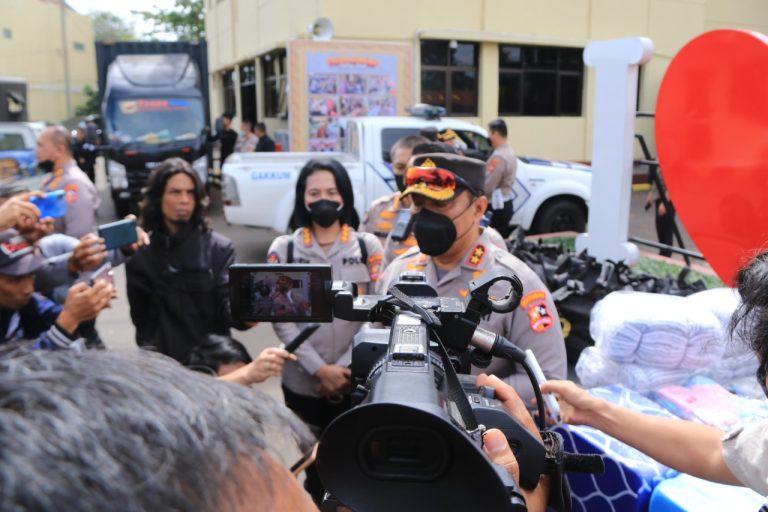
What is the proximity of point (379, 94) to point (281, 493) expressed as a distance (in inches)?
488

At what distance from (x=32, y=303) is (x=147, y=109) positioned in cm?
1213

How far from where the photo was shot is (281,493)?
2.31 feet

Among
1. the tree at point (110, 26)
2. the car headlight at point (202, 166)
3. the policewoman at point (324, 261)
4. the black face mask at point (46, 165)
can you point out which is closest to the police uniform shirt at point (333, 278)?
the policewoman at point (324, 261)

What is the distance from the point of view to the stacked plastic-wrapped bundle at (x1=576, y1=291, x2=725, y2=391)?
2914 mm

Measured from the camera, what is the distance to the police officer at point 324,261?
10.0ft

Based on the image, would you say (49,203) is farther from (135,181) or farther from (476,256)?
(135,181)

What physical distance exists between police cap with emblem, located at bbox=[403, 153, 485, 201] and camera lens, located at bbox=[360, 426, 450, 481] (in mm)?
1682

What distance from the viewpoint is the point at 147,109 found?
45.8ft

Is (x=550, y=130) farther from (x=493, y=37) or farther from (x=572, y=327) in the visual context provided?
(x=572, y=327)

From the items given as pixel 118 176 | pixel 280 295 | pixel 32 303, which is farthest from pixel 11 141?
pixel 280 295

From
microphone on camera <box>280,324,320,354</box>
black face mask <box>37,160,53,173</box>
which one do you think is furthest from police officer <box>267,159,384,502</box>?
black face mask <box>37,160,53,173</box>

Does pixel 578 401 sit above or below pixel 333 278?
below

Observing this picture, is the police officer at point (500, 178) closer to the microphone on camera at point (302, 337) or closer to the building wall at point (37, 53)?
the microphone on camera at point (302, 337)

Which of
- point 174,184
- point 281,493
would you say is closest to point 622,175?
point 174,184
